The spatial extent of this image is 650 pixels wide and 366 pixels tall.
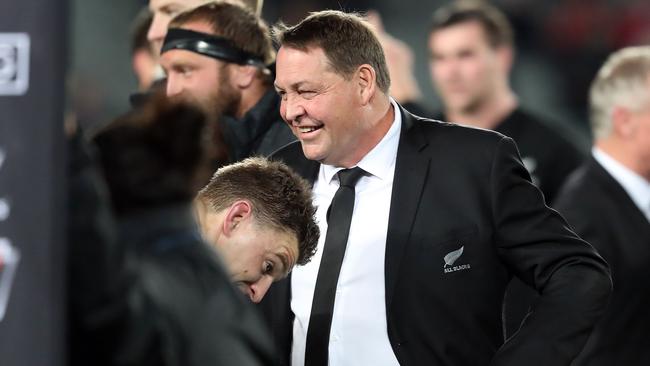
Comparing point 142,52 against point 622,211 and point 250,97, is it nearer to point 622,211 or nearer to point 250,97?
point 250,97

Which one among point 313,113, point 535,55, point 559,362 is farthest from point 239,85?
point 535,55

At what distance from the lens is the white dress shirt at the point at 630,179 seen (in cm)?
498

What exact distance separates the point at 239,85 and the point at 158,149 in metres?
1.62

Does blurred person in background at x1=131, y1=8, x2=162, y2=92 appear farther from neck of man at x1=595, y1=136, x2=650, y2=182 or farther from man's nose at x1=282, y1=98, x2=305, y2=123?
man's nose at x1=282, y1=98, x2=305, y2=123

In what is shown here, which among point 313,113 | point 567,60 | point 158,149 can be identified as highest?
point 158,149

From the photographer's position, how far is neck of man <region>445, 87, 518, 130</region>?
594 centimetres

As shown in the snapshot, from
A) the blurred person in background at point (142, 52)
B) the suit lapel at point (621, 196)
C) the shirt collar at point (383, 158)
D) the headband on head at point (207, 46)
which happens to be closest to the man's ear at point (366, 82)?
the shirt collar at point (383, 158)

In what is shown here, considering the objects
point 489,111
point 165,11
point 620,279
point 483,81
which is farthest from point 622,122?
point 165,11

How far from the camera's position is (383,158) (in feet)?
10.8

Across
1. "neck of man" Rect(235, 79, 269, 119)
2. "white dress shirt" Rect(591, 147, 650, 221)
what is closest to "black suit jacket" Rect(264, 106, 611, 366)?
"neck of man" Rect(235, 79, 269, 119)

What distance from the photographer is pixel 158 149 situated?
2.12 meters

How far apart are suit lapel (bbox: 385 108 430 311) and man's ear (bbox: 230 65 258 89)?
61 centimetres

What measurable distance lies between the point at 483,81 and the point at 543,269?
3.05 metres

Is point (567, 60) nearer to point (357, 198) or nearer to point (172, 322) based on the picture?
point (357, 198)
